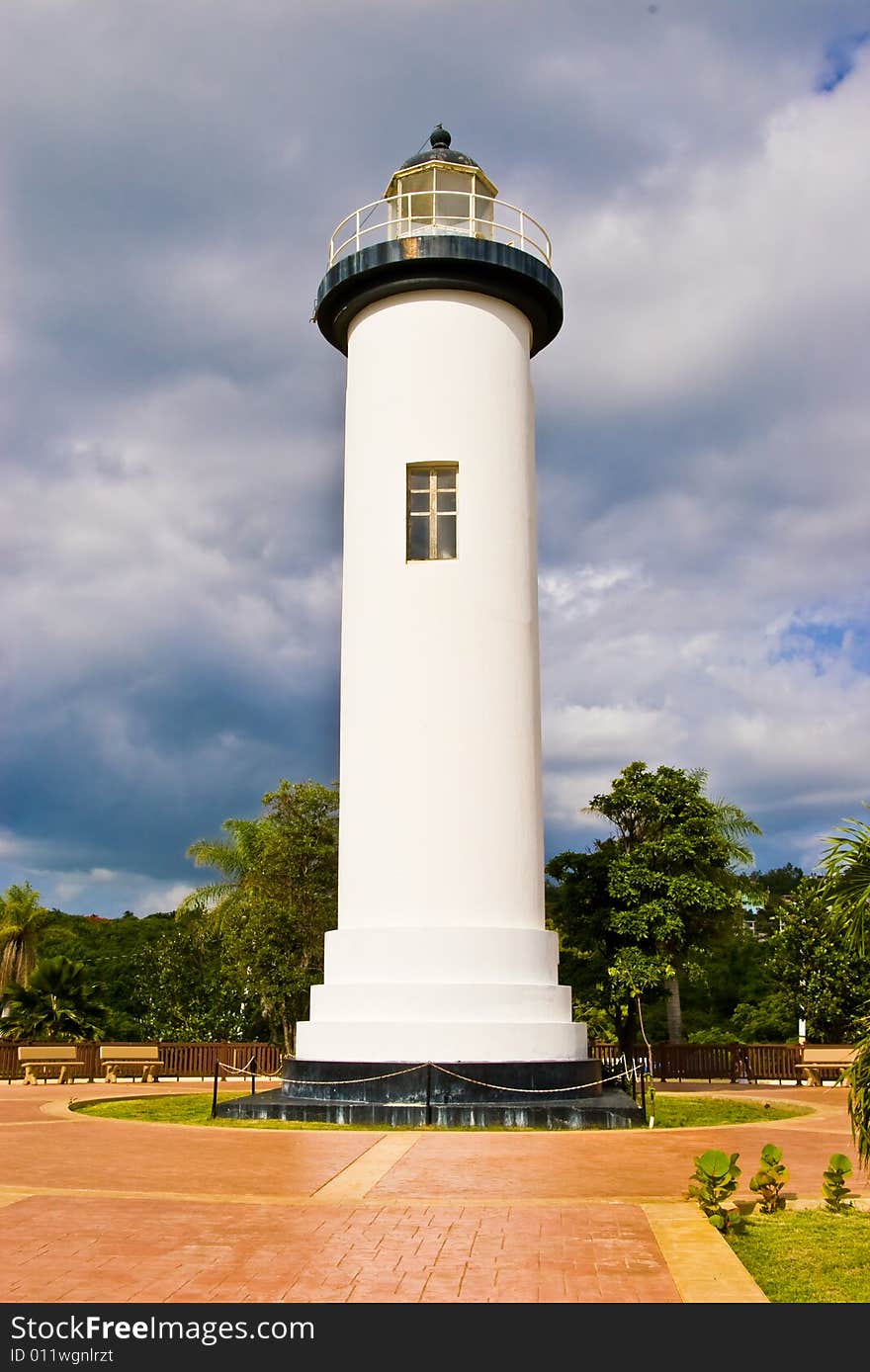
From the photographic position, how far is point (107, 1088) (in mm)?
23688

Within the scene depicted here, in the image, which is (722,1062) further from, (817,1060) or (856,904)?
(856,904)

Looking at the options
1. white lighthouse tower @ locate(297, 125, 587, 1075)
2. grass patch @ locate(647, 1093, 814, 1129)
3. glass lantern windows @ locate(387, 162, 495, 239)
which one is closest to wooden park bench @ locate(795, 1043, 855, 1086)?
grass patch @ locate(647, 1093, 814, 1129)

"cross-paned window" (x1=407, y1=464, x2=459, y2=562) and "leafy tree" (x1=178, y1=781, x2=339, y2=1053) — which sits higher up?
"cross-paned window" (x1=407, y1=464, x2=459, y2=562)

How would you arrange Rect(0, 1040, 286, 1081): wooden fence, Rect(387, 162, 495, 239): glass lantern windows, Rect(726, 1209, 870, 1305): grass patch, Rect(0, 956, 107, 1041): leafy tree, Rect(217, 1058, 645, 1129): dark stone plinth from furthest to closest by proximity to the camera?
Rect(0, 956, 107, 1041): leafy tree
Rect(0, 1040, 286, 1081): wooden fence
Rect(387, 162, 495, 239): glass lantern windows
Rect(217, 1058, 645, 1129): dark stone plinth
Rect(726, 1209, 870, 1305): grass patch

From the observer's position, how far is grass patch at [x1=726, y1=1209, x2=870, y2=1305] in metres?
6.82

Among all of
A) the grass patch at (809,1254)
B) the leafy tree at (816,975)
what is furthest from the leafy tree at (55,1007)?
the grass patch at (809,1254)

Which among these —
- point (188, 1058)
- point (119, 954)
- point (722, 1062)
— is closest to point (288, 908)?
point (188, 1058)

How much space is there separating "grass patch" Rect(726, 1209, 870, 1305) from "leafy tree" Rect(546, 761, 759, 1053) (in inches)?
508

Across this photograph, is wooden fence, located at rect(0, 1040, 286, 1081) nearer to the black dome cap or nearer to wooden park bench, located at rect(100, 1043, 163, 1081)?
wooden park bench, located at rect(100, 1043, 163, 1081)

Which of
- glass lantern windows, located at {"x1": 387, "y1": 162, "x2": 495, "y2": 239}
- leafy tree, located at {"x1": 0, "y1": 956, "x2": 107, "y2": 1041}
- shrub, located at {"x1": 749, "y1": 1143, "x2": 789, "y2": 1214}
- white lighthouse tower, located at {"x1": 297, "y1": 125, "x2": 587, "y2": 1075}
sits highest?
glass lantern windows, located at {"x1": 387, "y1": 162, "x2": 495, "y2": 239}

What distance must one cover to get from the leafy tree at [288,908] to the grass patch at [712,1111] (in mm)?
10088

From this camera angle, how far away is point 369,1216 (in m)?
8.85

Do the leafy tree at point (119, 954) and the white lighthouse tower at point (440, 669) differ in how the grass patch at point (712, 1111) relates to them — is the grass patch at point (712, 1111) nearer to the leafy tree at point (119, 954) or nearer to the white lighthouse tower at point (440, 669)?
the white lighthouse tower at point (440, 669)

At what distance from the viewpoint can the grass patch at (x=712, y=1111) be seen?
1695 centimetres
